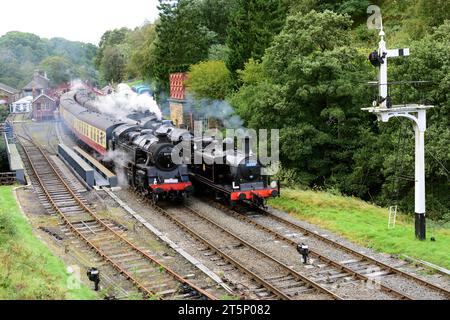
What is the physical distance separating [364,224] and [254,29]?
24082 mm

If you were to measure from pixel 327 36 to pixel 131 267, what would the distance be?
1803 cm

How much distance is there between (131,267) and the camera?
1448 centimetres

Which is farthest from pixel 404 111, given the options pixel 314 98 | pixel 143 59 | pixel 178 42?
pixel 143 59

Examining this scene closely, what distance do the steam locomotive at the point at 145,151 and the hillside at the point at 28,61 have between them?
61.0 metres

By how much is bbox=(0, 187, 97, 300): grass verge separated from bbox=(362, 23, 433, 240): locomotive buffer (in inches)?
359

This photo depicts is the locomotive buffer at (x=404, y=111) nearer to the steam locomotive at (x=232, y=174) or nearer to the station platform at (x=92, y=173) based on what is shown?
the steam locomotive at (x=232, y=174)

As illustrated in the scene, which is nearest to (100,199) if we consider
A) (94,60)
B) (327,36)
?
(327,36)

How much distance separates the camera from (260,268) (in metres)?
14.2

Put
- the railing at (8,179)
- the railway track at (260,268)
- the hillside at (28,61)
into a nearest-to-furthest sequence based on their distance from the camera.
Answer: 1. the railway track at (260,268)
2. the railing at (8,179)
3. the hillside at (28,61)

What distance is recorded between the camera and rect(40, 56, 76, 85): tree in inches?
3484

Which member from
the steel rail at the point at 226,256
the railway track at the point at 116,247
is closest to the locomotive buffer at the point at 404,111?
the steel rail at the point at 226,256

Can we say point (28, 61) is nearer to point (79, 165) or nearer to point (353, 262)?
point (79, 165)

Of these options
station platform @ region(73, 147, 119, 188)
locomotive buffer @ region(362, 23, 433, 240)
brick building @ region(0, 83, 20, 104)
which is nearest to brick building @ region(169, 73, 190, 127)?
station platform @ region(73, 147, 119, 188)

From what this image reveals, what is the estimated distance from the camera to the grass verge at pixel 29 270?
10727 millimetres
